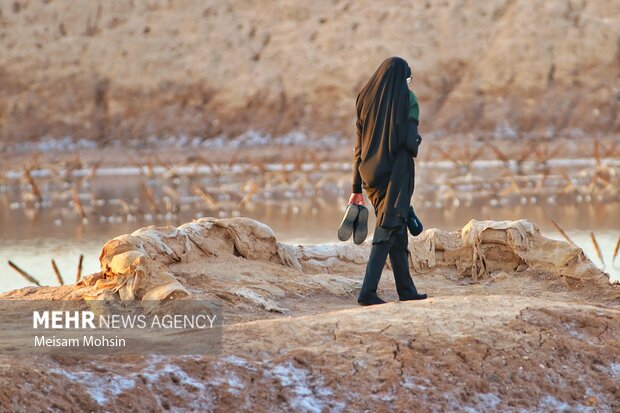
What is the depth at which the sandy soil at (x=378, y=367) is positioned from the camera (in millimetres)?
4703

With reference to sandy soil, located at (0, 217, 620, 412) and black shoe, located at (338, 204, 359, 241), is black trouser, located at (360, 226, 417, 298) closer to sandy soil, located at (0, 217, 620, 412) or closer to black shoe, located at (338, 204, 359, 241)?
black shoe, located at (338, 204, 359, 241)

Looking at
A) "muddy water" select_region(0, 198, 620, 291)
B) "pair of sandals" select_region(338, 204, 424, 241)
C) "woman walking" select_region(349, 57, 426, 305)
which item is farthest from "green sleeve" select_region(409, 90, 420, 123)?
"muddy water" select_region(0, 198, 620, 291)

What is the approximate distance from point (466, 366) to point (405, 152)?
159 cm

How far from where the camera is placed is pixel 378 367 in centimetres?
505

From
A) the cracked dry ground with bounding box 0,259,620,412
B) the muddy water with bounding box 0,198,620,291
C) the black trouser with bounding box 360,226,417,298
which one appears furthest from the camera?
the muddy water with bounding box 0,198,620,291

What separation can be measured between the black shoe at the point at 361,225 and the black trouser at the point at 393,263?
0.19 metres

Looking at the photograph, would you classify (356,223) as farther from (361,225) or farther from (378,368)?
(378,368)

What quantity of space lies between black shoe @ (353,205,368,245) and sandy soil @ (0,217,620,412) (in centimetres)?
85

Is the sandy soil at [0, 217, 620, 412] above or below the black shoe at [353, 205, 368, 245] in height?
below

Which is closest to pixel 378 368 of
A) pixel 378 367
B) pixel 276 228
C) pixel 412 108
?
pixel 378 367

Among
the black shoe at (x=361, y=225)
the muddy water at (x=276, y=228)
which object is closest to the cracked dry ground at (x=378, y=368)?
the black shoe at (x=361, y=225)

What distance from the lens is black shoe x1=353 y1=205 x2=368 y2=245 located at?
6.61 metres

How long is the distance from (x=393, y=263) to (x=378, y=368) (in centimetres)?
155

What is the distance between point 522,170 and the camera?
74.8 ft
